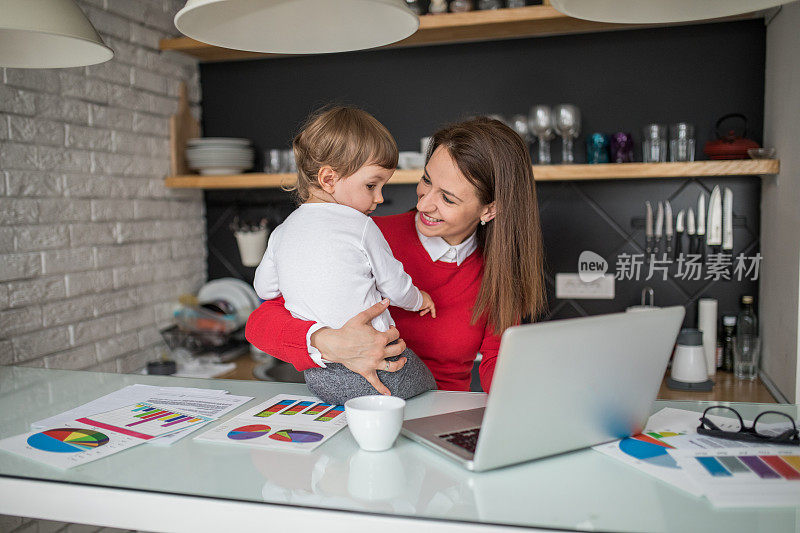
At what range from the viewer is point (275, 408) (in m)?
1.25

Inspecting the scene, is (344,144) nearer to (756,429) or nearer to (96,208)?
(756,429)

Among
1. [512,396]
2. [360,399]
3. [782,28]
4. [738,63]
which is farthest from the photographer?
[738,63]

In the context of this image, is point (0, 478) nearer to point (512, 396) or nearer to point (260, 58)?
point (512, 396)

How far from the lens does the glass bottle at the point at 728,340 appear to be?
2.49 metres

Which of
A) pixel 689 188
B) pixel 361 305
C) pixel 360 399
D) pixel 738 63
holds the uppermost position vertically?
pixel 738 63

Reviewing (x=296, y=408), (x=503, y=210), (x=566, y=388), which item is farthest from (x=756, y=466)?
(x=503, y=210)

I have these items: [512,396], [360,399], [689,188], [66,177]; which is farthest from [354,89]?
[512,396]

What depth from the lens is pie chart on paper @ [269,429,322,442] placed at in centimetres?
106

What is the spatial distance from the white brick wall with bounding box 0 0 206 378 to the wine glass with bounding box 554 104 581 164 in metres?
1.58

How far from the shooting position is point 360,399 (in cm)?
107

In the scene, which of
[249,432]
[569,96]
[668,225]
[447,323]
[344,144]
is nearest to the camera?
[249,432]

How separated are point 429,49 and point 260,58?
76 centimetres

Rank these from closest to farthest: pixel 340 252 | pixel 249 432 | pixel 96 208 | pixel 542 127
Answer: pixel 249 432 < pixel 340 252 < pixel 96 208 < pixel 542 127

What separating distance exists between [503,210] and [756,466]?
0.87m
